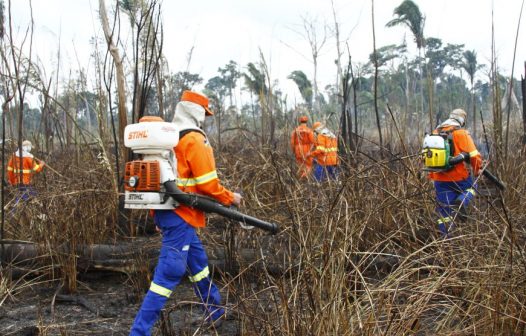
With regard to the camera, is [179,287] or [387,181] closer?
[387,181]

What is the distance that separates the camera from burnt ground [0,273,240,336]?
3398 millimetres

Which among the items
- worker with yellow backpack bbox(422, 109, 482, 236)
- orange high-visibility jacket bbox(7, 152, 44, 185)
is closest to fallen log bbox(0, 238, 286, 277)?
orange high-visibility jacket bbox(7, 152, 44, 185)

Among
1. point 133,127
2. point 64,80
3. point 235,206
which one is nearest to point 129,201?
point 133,127

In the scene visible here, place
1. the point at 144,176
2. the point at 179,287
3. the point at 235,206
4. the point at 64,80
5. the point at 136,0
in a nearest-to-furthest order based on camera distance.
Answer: the point at 144,176 < the point at 235,206 < the point at 179,287 < the point at 136,0 < the point at 64,80

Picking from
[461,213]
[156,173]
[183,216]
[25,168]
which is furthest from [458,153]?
[25,168]

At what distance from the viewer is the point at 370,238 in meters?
4.06

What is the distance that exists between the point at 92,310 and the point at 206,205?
1370mm

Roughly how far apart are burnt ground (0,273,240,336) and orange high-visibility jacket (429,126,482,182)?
2.91 m

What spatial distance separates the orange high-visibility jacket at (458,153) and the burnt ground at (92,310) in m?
2.91

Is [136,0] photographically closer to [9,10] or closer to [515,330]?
[9,10]

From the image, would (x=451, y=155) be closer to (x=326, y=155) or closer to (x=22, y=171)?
(x=326, y=155)

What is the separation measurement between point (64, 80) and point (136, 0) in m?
5.24

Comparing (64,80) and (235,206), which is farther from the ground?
(64,80)

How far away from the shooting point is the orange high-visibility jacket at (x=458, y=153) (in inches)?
208
